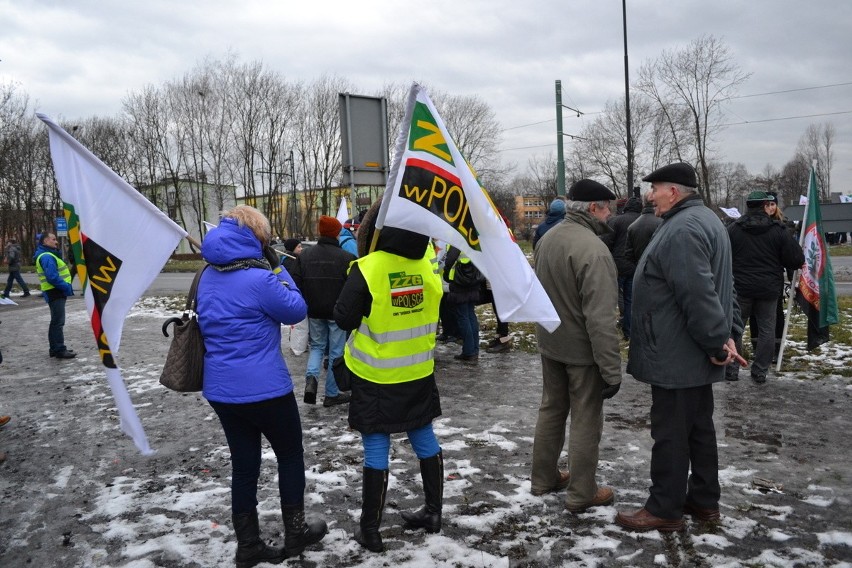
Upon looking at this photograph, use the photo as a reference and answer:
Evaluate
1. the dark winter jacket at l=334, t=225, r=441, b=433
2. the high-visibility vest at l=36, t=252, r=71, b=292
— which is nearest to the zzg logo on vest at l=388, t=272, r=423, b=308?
the dark winter jacket at l=334, t=225, r=441, b=433

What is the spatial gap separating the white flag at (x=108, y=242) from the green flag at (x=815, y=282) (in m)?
6.80

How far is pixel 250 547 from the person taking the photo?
3486 millimetres

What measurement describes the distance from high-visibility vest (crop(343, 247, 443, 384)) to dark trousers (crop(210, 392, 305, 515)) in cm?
49

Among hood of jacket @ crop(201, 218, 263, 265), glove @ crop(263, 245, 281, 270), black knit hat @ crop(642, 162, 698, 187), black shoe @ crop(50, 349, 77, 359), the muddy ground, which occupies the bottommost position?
the muddy ground

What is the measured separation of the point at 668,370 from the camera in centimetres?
368

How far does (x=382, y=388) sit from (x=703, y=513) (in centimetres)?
211

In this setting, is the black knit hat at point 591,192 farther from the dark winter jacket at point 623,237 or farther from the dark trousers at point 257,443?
the dark winter jacket at point 623,237

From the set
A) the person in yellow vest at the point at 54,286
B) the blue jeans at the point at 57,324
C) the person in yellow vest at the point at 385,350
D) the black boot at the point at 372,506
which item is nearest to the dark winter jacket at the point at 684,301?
the person in yellow vest at the point at 385,350

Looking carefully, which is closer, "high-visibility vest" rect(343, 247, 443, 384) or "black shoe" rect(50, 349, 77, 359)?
"high-visibility vest" rect(343, 247, 443, 384)

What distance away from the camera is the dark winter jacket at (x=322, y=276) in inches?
257

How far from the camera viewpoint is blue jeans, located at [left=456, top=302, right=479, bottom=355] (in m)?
8.50

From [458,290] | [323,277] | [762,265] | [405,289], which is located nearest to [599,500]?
[405,289]

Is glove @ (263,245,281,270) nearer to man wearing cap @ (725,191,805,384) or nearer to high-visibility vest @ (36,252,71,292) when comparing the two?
man wearing cap @ (725,191,805,384)

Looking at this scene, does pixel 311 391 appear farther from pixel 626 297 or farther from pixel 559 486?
pixel 626 297
